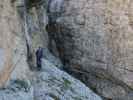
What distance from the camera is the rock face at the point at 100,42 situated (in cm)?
629

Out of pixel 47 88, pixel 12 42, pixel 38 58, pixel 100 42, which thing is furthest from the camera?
pixel 100 42

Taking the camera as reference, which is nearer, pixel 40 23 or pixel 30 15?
pixel 30 15

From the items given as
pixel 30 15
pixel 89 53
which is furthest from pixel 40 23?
pixel 89 53

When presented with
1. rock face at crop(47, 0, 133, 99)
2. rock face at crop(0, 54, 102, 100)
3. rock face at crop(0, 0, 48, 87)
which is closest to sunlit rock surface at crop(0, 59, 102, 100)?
rock face at crop(0, 54, 102, 100)

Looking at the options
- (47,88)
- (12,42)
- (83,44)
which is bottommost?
(47,88)

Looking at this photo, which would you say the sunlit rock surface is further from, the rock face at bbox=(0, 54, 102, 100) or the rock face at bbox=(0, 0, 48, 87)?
Answer: the rock face at bbox=(0, 0, 48, 87)

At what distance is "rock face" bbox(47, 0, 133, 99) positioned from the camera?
6289 millimetres

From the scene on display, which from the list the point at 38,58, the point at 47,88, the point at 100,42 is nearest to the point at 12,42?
the point at 47,88

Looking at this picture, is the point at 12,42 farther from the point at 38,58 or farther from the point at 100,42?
the point at 100,42

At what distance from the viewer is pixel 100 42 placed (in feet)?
21.3

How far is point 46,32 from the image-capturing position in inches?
275

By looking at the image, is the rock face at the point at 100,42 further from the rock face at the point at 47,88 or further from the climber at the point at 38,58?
the climber at the point at 38,58

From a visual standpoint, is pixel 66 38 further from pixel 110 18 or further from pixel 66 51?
pixel 110 18

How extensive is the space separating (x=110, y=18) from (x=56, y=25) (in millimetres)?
1141
